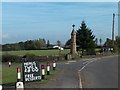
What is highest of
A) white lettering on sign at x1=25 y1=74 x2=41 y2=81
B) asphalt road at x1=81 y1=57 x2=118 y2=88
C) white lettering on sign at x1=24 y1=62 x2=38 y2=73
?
white lettering on sign at x1=24 y1=62 x2=38 y2=73

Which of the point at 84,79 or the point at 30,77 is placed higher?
the point at 30,77

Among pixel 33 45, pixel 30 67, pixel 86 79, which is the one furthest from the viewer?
pixel 33 45

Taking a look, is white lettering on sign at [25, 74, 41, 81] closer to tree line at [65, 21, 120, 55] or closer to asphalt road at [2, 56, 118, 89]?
asphalt road at [2, 56, 118, 89]

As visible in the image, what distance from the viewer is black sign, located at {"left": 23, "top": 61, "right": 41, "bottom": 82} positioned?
16781 mm

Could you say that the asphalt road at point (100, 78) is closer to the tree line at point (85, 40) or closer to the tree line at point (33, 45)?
the tree line at point (85, 40)

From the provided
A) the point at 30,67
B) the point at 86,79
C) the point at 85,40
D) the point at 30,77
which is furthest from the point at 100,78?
the point at 85,40

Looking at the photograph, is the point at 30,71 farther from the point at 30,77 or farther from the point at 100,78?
the point at 100,78

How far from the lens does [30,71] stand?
16984 millimetres

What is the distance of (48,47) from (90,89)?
260ft

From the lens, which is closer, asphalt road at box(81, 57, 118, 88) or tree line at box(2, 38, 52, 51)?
asphalt road at box(81, 57, 118, 88)

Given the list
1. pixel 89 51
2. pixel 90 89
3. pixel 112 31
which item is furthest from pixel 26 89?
pixel 112 31

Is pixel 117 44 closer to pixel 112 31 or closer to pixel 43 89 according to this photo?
pixel 112 31

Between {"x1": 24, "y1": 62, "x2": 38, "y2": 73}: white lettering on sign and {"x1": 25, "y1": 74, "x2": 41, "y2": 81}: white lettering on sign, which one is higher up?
{"x1": 24, "y1": 62, "x2": 38, "y2": 73}: white lettering on sign

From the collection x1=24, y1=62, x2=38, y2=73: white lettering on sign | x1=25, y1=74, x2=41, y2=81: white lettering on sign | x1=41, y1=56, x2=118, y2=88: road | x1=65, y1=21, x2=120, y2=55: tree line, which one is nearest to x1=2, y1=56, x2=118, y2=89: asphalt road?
x1=41, y1=56, x2=118, y2=88: road
